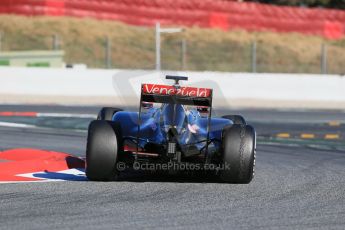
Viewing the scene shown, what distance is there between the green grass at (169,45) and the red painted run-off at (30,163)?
81.6ft

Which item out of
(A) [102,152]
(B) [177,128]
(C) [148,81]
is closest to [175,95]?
(B) [177,128]

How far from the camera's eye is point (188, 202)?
29.8 feet

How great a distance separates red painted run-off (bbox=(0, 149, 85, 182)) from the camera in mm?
11015

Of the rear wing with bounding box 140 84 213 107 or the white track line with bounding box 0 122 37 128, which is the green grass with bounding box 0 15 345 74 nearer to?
the white track line with bounding box 0 122 37 128

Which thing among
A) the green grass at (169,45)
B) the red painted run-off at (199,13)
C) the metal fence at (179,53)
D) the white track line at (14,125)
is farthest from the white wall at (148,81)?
the red painted run-off at (199,13)

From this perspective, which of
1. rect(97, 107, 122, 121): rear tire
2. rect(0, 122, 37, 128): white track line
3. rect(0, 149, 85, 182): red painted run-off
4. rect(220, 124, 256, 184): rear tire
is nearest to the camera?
rect(220, 124, 256, 184): rear tire

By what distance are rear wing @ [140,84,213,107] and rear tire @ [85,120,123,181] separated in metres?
0.81

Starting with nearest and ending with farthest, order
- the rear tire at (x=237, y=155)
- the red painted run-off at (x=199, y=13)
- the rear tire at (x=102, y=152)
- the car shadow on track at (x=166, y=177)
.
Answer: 1. the rear tire at (x=102, y=152)
2. the rear tire at (x=237, y=155)
3. the car shadow on track at (x=166, y=177)
4. the red painted run-off at (x=199, y=13)

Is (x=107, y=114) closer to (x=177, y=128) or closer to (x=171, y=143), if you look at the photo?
(x=177, y=128)

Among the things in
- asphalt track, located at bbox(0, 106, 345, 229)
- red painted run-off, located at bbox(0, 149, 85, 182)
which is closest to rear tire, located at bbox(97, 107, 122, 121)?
red painted run-off, located at bbox(0, 149, 85, 182)

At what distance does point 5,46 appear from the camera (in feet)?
132

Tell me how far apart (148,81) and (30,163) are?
1618 centimetres

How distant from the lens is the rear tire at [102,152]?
10.3 metres

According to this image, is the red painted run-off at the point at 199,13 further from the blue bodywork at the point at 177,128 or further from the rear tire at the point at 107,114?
the blue bodywork at the point at 177,128
